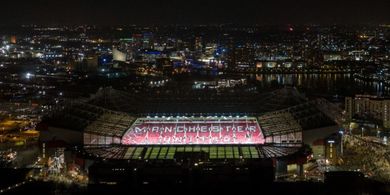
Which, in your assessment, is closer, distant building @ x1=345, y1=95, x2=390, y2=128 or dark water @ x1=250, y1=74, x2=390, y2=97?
distant building @ x1=345, y1=95, x2=390, y2=128

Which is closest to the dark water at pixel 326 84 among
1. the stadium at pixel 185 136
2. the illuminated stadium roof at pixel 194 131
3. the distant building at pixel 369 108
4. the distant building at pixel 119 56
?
the distant building at pixel 369 108

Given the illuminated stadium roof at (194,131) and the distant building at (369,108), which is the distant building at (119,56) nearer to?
the distant building at (369,108)

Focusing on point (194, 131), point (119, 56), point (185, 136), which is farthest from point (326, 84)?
point (185, 136)

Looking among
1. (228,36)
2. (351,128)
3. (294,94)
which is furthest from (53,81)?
(228,36)

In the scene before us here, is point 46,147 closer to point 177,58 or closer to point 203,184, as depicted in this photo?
point 203,184

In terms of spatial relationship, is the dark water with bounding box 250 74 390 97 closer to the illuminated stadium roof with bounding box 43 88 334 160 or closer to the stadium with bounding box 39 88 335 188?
the stadium with bounding box 39 88 335 188

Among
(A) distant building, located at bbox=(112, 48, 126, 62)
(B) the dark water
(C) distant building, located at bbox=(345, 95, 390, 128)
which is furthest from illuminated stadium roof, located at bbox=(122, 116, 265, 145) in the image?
(A) distant building, located at bbox=(112, 48, 126, 62)

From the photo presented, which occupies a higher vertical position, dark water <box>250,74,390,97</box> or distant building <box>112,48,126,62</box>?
distant building <box>112,48,126,62</box>

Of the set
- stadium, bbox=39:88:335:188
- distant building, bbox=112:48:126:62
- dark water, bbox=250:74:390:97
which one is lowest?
stadium, bbox=39:88:335:188
